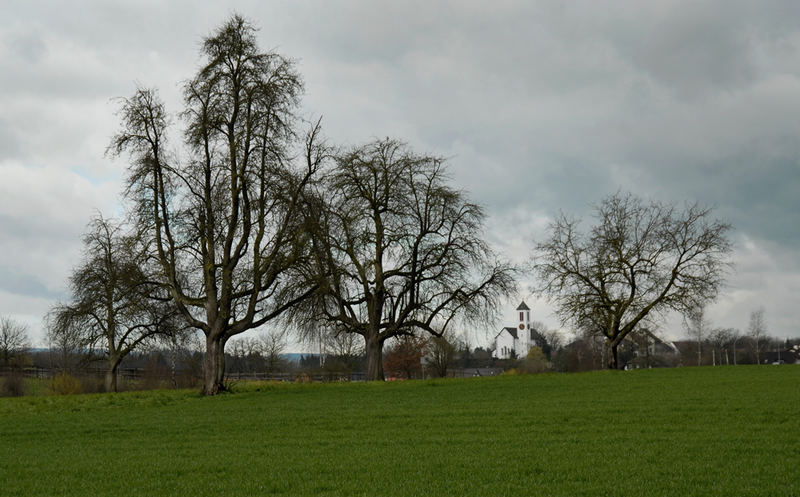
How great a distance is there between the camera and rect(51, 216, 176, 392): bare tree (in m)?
31.1

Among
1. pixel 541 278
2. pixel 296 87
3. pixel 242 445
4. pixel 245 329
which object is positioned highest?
pixel 296 87

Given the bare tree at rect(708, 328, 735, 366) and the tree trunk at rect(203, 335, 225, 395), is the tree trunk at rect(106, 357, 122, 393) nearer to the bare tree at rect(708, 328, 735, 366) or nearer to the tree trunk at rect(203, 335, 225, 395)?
the tree trunk at rect(203, 335, 225, 395)

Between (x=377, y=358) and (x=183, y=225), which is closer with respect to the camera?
(x=183, y=225)

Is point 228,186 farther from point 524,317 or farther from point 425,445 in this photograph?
point 524,317

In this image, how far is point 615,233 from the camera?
48.2 metres

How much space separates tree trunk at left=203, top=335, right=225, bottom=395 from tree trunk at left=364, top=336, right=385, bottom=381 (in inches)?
356

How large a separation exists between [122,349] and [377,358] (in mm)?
20958

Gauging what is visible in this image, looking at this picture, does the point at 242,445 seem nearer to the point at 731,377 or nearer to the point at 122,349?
the point at 731,377

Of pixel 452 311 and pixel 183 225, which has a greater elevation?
pixel 183 225

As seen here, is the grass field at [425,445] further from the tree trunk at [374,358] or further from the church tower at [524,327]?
the church tower at [524,327]

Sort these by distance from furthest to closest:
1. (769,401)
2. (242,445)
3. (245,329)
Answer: (245,329) < (769,401) < (242,445)

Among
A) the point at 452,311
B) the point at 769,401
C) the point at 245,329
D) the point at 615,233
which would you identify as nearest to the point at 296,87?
the point at 245,329

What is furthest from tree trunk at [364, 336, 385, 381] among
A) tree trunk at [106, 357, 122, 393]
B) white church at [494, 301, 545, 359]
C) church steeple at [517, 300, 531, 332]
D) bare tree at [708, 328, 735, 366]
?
church steeple at [517, 300, 531, 332]

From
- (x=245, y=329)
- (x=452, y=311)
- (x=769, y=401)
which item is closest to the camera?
(x=769, y=401)
